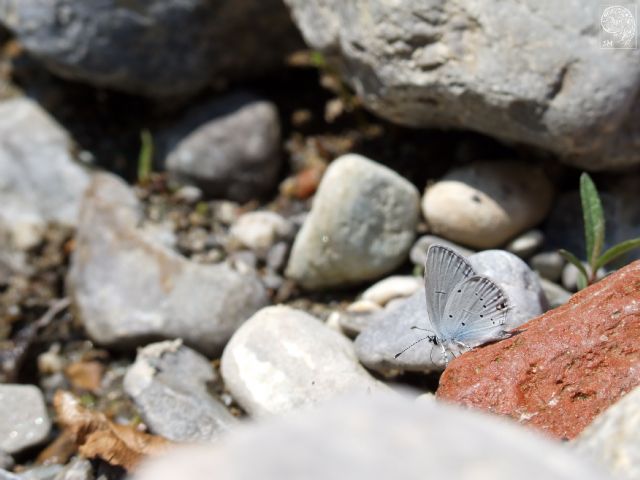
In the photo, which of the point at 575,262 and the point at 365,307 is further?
the point at 365,307

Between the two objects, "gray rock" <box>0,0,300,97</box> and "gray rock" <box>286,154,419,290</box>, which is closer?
"gray rock" <box>286,154,419,290</box>

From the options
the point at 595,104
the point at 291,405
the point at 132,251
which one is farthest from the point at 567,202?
the point at 132,251

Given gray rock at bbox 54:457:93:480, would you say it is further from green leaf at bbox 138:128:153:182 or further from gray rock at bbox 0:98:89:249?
green leaf at bbox 138:128:153:182

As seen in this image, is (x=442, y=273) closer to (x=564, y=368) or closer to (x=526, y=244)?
(x=564, y=368)

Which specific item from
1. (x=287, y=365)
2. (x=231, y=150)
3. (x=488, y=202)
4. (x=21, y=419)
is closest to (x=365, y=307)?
(x=287, y=365)

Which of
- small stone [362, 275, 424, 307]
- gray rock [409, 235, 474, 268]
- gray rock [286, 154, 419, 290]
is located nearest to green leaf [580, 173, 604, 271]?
gray rock [409, 235, 474, 268]

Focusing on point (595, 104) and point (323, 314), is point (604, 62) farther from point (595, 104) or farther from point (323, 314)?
point (323, 314)
